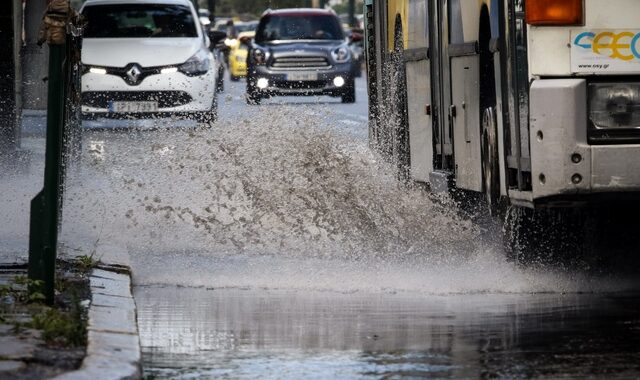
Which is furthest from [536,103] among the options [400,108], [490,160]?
[400,108]

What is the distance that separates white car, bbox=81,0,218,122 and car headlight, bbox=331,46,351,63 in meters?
11.6

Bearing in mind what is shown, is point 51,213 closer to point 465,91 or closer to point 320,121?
point 465,91

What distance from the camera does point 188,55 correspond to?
25641mm

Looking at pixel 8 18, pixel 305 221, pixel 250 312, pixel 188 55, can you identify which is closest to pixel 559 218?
pixel 250 312

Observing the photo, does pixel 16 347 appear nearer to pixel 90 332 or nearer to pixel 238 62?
pixel 90 332

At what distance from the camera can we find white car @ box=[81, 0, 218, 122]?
82.8 ft

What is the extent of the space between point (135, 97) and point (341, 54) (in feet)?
42.5

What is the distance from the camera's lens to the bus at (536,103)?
9102mm

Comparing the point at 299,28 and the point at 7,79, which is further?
the point at 299,28

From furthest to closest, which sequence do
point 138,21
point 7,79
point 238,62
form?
1. point 238,62
2. point 138,21
3. point 7,79

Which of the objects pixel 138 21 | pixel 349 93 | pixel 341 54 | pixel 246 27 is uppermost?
pixel 138 21

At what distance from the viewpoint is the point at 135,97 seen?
25250mm

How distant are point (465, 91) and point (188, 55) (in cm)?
1454

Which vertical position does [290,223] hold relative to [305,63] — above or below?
above
